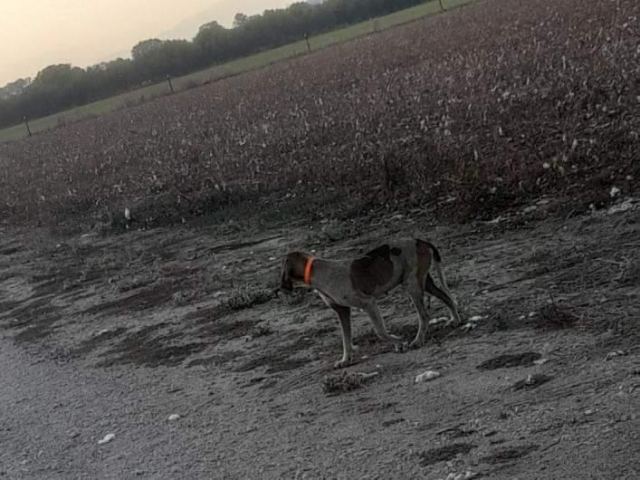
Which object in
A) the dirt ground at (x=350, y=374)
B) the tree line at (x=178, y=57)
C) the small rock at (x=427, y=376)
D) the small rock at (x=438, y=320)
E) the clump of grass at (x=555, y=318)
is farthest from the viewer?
the tree line at (x=178, y=57)

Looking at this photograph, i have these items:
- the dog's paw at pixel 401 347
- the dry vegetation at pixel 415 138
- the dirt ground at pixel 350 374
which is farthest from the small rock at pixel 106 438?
the dry vegetation at pixel 415 138

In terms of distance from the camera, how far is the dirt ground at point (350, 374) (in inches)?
197

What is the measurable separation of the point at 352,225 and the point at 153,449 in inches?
228

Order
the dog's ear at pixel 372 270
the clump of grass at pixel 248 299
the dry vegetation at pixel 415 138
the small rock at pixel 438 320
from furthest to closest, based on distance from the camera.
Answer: the dry vegetation at pixel 415 138
the clump of grass at pixel 248 299
the small rock at pixel 438 320
the dog's ear at pixel 372 270

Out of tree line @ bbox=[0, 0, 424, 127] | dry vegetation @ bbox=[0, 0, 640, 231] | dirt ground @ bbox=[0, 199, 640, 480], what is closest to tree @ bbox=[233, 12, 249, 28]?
tree line @ bbox=[0, 0, 424, 127]

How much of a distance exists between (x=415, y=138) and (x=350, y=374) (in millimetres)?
8446

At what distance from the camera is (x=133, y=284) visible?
38.5ft

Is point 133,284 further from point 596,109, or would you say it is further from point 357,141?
point 596,109

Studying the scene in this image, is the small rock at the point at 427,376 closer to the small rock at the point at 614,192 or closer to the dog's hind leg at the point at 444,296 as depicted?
the dog's hind leg at the point at 444,296

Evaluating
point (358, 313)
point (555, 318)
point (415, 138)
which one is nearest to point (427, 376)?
point (555, 318)

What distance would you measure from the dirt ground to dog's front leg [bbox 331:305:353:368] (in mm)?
124

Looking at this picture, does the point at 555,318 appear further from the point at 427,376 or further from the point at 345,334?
the point at 345,334

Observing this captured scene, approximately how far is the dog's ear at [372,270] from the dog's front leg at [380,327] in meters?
0.14

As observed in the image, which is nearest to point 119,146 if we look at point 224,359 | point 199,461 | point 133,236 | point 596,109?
point 133,236
